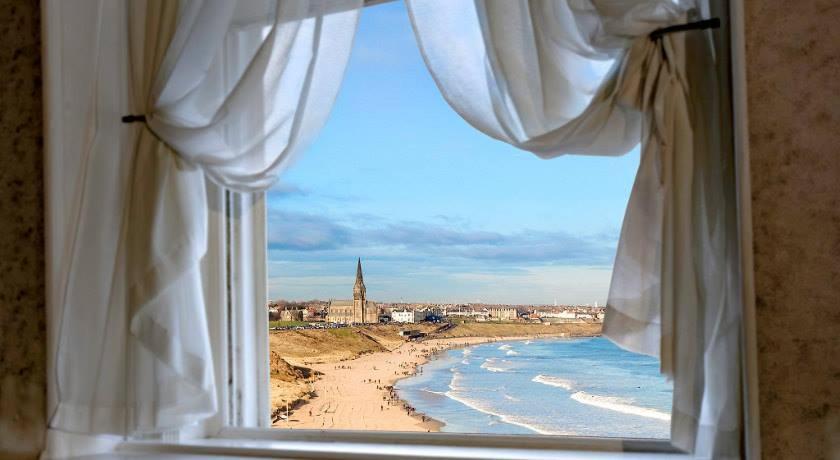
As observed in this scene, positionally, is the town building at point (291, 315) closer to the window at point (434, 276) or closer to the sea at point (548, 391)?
the window at point (434, 276)

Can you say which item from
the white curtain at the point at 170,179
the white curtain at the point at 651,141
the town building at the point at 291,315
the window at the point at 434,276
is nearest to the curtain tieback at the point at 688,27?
the white curtain at the point at 651,141

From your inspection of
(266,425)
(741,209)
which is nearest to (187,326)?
(266,425)

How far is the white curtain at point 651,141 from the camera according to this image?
1461mm

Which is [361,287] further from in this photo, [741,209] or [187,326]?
[741,209]

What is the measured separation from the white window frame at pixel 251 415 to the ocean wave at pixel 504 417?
0.04 m

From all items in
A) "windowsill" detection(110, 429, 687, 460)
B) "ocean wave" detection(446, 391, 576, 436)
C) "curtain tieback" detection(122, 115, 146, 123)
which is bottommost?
"windowsill" detection(110, 429, 687, 460)

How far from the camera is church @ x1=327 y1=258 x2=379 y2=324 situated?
2.04 m

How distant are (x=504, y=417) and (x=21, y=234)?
1.30m

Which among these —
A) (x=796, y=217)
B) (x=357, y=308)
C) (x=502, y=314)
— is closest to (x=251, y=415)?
(x=357, y=308)

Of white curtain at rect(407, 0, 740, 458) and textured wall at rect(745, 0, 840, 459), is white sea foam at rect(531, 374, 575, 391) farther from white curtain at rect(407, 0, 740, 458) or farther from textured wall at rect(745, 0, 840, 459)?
textured wall at rect(745, 0, 840, 459)

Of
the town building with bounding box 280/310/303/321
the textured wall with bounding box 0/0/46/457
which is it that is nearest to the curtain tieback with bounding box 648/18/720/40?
the town building with bounding box 280/310/303/321

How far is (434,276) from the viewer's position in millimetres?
1974

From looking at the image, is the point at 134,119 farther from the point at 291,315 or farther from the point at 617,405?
the point at 617,405

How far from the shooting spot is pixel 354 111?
205 cm
